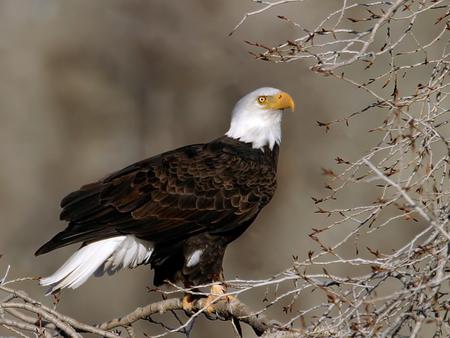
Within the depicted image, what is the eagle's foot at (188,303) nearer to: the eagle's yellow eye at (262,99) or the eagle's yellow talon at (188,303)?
the eagle's yellow talon at (188,303)

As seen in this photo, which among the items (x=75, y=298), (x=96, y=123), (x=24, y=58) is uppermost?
(x=24, y=58)

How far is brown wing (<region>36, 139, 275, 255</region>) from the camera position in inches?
233

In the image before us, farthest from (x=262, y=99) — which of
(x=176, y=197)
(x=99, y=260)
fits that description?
(x=99, y=260)

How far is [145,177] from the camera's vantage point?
610cm

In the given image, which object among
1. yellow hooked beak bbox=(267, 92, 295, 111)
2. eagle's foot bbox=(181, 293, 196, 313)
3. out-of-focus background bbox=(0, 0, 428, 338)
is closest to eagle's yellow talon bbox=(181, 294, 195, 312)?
eagle's foot bbox=(181, 293, 196, 313)

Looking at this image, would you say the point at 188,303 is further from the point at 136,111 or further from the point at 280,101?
the point at 136,111

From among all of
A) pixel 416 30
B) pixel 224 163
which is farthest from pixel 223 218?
pixel 416 30

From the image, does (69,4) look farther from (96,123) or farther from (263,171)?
(263,171)

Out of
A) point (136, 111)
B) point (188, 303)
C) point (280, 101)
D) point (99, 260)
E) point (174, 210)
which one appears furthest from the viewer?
point (136, 111)

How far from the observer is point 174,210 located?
238 inches

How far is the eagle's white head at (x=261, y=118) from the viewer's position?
6512 millimetres

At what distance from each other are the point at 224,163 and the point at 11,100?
8247 millimetres

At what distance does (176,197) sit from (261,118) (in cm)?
83

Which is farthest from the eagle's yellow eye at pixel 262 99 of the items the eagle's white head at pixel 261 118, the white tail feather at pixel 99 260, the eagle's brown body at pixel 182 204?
A: the white tail feather at pixel 99 260
